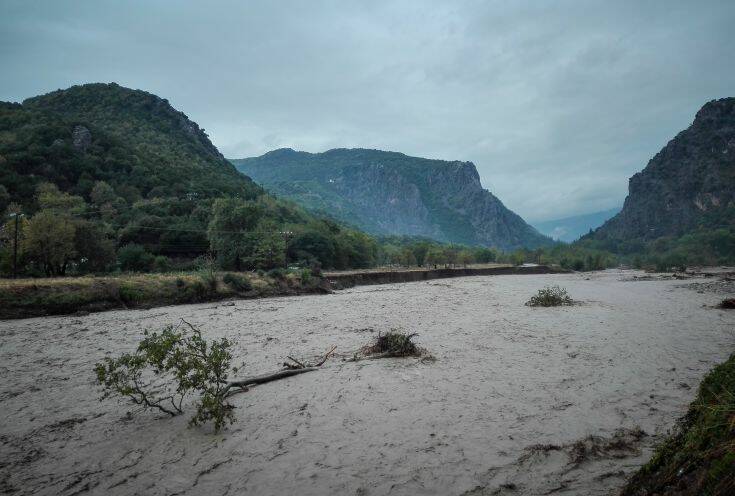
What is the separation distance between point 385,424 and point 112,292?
31.0 meters

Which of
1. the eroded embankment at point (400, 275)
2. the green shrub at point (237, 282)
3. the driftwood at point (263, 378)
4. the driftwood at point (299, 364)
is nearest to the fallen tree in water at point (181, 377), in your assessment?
the driftwood at point (263, 378)

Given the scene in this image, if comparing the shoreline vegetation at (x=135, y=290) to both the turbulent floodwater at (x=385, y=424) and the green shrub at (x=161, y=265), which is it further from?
the green shrub at (x=161, y=265)

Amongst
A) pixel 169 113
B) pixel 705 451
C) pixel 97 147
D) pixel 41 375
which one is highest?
pixel 169 113

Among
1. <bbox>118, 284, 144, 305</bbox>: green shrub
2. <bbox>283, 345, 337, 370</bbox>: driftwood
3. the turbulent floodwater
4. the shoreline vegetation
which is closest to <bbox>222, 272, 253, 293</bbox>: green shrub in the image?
the shoreline vegetation

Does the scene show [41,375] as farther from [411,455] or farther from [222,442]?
[411,455]

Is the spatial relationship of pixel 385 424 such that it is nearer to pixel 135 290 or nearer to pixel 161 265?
pixel 135 290

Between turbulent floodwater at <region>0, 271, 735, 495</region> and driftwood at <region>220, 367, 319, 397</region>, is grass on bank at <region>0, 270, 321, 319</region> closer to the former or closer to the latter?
turbulent floodwater at <region>0, 271, 735, 495</region>

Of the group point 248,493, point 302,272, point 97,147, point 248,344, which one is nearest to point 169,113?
point 97,147

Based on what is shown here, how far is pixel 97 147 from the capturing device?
328 feet

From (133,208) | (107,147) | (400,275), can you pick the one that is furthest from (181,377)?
(107,147)

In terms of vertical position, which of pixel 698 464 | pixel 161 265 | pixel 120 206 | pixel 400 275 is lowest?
pixel 400 275

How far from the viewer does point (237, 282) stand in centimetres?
4000

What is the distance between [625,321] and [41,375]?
2453 centimetres

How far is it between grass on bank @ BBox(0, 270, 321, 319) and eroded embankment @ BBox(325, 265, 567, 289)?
15.3 metres
